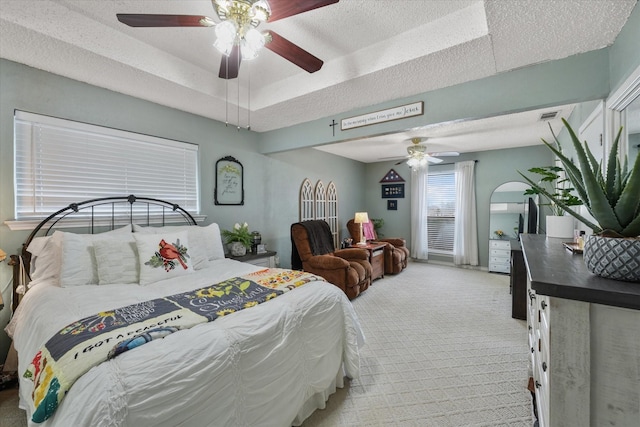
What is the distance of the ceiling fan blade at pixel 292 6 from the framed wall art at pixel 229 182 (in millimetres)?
2442

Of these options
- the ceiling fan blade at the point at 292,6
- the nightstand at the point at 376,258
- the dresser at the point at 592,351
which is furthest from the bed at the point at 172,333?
the nightstand at the point at 376,258

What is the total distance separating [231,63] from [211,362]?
186 centimetres

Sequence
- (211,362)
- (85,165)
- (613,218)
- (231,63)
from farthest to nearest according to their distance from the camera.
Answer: (85,165) < (231,63) < (211,362) < (613,218)

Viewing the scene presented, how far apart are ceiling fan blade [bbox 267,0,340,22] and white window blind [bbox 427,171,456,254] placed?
547 cm

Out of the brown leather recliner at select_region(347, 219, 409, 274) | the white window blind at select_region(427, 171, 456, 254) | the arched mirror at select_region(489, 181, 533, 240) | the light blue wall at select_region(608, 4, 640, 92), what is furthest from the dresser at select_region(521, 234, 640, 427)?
the white window blind at select_region(427, 171, 456, 254)

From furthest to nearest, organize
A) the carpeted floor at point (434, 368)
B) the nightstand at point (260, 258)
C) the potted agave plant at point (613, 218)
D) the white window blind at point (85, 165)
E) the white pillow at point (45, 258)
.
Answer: the nightstand at point (260, 258)
the white window blind at point (85, 165)
the white pillow at point (45, 258)
the carpeted floor at point (434, 368)
the potted agave plant at point (613, 218)

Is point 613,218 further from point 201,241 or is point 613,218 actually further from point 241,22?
point 201,241

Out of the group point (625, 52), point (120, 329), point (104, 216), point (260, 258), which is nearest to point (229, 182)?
point (260, 258)

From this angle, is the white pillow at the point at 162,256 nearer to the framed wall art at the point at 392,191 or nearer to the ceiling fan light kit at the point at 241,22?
the ceiling fan light kit at the point at 241,22

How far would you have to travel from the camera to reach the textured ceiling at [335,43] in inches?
64.8

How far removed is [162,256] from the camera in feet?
7.30

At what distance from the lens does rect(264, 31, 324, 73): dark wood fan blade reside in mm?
1620

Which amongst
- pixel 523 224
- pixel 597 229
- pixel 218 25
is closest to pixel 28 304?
pixel 218 25

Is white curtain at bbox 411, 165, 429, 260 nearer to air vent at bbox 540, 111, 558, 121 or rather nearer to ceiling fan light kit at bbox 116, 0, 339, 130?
air vent at bbox 540, 111, 558, 121
